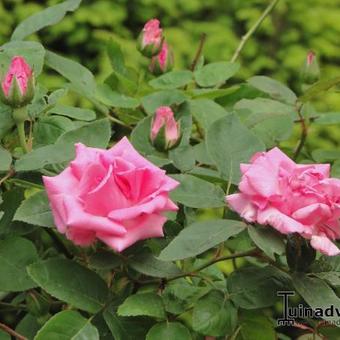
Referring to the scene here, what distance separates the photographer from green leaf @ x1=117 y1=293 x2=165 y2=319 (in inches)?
29.3

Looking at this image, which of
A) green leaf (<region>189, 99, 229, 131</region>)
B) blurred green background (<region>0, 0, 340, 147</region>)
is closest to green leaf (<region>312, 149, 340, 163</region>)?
green leaf (<region>189, 99, 229, 131</region>)

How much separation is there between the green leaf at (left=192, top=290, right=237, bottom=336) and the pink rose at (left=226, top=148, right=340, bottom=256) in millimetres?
90

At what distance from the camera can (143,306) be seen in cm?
76

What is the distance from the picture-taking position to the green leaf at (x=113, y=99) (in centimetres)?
109

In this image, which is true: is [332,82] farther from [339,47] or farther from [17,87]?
[339,47]

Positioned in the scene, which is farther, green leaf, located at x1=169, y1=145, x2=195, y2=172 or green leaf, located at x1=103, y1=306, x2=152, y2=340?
green leaf, located at x1=169, y1=145, x2=195, y2=172

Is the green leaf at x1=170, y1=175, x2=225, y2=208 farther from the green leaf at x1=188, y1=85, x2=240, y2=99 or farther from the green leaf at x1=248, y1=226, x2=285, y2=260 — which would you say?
the green leaf at x1=188, y1=85, x2=240, y2=99

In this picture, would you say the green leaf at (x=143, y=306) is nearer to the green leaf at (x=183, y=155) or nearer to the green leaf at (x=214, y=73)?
the green leaf at (x=183, y=155)

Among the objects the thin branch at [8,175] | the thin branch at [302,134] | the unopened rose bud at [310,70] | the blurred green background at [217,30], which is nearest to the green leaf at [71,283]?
the thin branch at [8,175]

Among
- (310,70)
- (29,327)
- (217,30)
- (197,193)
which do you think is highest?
(197,193)

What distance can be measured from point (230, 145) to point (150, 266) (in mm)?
169

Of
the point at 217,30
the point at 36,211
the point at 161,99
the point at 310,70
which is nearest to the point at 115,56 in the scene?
the point at 161,99

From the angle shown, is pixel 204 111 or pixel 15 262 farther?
pixel 204 111

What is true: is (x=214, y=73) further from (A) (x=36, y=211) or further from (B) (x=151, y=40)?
(A) (x=36, y=211)
